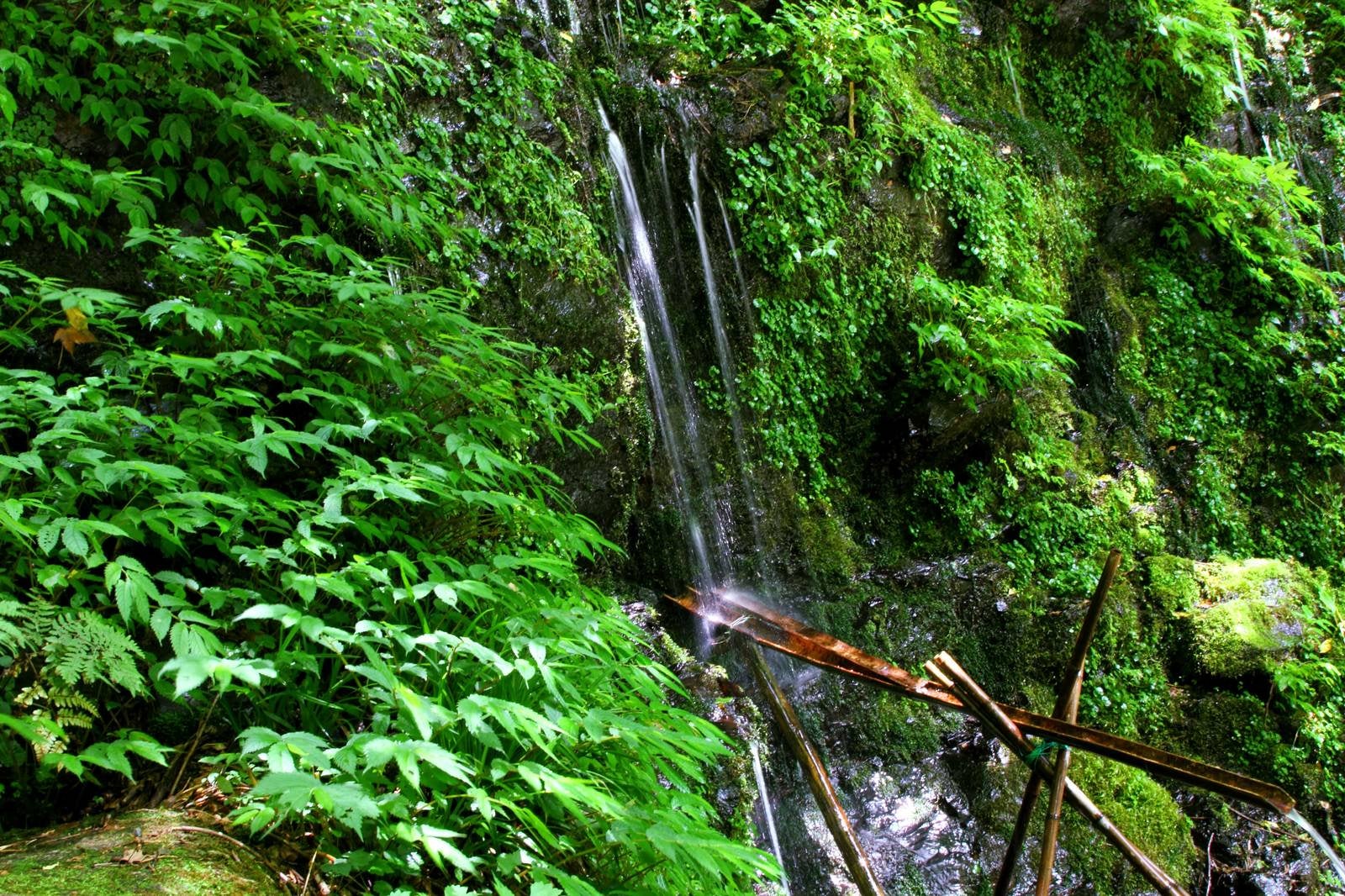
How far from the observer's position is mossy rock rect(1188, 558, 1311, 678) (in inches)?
229

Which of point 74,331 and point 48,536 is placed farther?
point 74,331

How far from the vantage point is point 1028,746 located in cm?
361

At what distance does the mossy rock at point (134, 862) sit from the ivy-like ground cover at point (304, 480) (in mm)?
141

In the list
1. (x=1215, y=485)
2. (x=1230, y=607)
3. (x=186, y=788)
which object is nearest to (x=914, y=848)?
(x=1230, y=607)

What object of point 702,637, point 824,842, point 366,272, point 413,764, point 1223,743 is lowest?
point 1223,743

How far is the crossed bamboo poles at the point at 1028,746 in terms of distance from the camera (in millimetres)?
3123

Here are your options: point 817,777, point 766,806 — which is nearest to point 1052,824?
point 817,777

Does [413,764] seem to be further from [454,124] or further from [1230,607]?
[1230,607]

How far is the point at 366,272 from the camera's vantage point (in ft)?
10.7

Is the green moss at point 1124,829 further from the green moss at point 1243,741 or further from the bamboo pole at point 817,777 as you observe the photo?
the bamboo pole at point 817,777

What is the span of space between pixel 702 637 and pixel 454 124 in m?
3.32

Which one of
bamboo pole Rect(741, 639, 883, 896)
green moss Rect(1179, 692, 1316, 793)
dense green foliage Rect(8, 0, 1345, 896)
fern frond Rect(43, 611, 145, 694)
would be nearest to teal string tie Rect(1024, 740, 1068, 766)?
bamboo pole Rect(741, 639, 883, 896)

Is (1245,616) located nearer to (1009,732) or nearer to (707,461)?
(1009,732)

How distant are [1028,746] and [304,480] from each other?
322 cm
